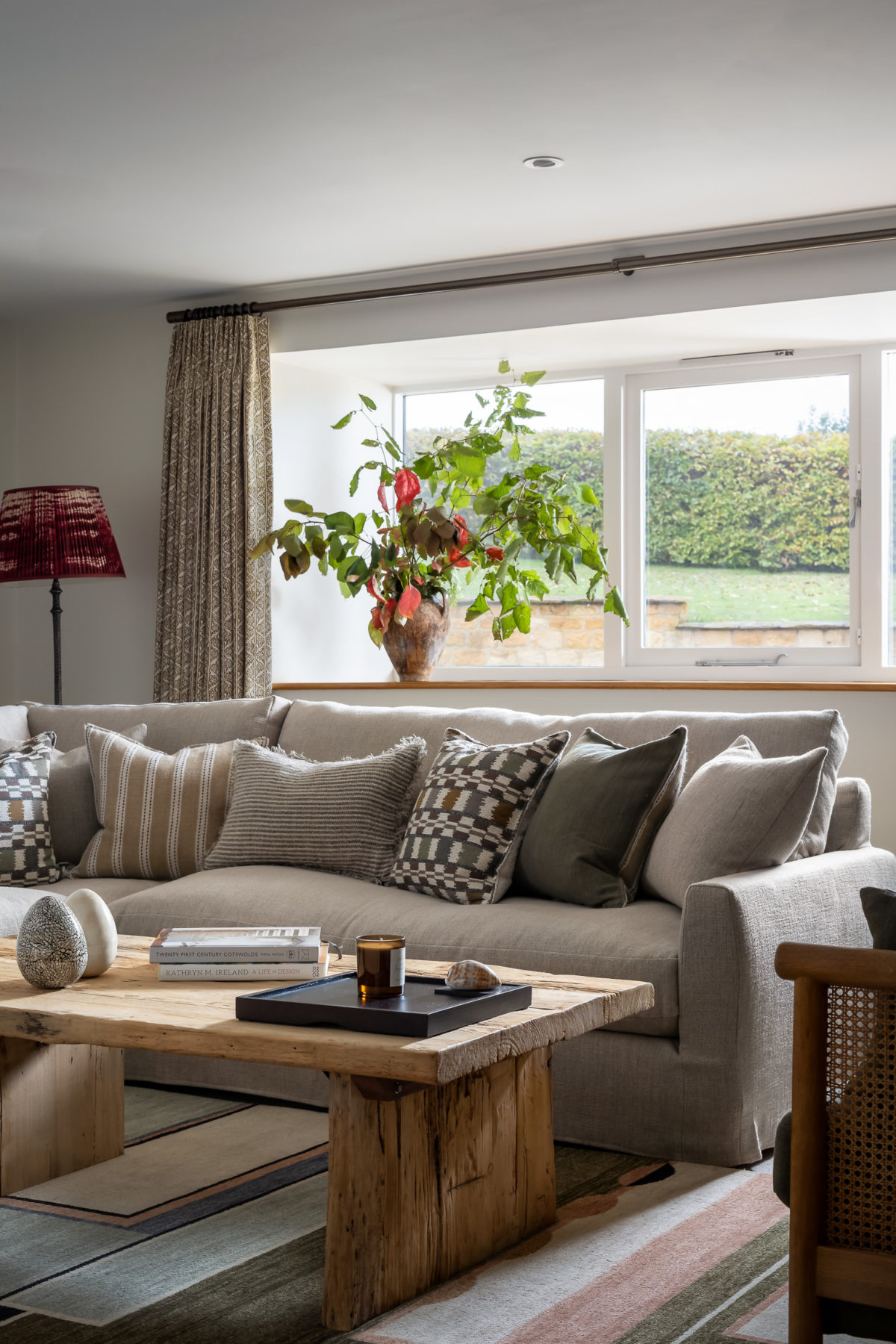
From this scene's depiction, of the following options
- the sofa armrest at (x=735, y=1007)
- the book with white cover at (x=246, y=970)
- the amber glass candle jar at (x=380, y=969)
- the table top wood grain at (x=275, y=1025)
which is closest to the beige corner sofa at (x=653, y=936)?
the sofa armrest at (x=735, y=1007)

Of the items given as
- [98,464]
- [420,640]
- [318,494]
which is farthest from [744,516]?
[98,464]

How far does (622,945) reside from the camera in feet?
8.73

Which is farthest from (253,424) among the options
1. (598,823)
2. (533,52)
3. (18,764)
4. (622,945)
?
(622,945)

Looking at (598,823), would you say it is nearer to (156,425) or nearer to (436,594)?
(436,594)

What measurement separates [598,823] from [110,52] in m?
2.08

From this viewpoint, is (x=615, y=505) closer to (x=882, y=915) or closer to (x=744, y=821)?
(x=744, y=821)

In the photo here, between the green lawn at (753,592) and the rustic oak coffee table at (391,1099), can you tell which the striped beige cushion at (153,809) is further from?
the green lawn at (753,592)

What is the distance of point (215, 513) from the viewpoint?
5.23 metres

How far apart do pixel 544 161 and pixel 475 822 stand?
190 centimetres

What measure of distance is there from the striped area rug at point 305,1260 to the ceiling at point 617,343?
292 centimetres

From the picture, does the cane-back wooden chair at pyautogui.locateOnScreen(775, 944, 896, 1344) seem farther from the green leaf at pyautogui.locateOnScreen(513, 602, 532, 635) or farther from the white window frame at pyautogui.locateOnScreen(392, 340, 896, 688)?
the green leaf at pyautogui.locateOnScreen(513, 602, 532, 635)

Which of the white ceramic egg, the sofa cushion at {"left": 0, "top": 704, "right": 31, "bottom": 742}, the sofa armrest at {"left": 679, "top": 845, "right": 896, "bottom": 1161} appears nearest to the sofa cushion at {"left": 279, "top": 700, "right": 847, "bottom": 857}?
the sofa armrest at {"left": 679, "top": 845, "right": 896, "bottom": 1161}

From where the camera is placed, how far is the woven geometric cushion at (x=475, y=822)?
3061 millimetres

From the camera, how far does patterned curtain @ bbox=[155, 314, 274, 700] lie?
5.16 meters
